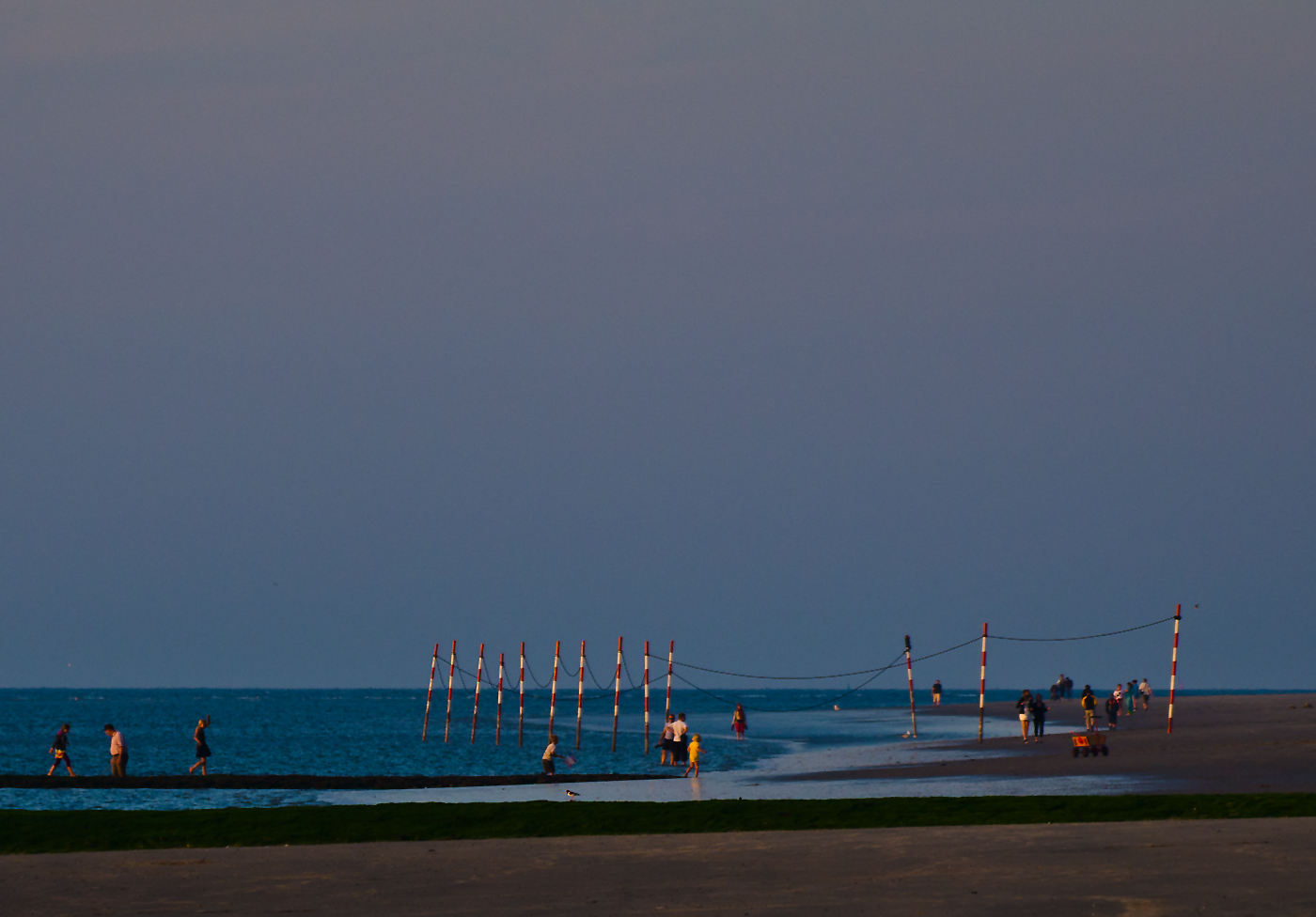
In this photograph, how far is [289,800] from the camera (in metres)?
38.2

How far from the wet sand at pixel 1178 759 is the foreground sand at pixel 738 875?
9786 millimetres

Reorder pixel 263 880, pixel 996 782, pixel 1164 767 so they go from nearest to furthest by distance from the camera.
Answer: pixel 263 880 → pixel 996 782 → pixel 1164 767

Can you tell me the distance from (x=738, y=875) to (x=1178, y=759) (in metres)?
22.8

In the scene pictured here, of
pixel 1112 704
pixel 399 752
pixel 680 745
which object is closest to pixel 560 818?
pixel 680 745

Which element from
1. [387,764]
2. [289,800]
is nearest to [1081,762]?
[289,800]

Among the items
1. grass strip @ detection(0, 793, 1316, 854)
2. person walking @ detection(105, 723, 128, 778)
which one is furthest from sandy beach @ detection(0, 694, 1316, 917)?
person walking @ detection(105, 723, 128, 778)

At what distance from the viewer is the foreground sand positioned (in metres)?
14.5

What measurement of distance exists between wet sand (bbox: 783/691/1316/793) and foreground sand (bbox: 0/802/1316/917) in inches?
385

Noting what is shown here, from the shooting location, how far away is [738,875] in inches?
663

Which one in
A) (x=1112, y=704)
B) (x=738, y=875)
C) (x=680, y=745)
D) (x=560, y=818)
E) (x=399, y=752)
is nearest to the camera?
(x=738, y=875)

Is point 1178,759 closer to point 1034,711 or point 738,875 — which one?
point 1034,711

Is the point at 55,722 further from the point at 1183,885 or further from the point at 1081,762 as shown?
the point at 1183,885

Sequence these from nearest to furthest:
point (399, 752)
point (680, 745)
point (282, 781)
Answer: point (282, 781) < point (680, 745) < point (399, 752)

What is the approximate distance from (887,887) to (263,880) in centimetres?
709
